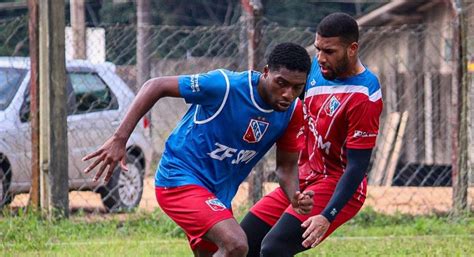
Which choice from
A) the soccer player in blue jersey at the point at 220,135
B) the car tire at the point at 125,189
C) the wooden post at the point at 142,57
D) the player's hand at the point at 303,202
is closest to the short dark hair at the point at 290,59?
the soccer player in blue jersey at the point at 220,135

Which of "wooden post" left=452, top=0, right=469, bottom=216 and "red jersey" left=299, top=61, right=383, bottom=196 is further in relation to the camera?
"wooden post" left=452, top=0, right=469, bottom=216

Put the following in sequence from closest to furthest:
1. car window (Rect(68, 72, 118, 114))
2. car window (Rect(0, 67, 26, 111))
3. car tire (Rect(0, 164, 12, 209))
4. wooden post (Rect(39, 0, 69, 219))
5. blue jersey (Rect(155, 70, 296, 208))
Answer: blue jersey (Rect(155, 70, 296, 208))
wooden post (Rect(39, 0, 69, 219))
car tire (Rect(0, 164, 12, 209))
car window (Rect(0, 67, 26, 111))
car window (Rect(68, 72, 118, 114))

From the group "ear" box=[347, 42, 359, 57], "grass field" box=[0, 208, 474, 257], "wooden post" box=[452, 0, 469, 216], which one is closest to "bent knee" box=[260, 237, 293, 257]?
"ear" box=[347, 42, 359, 57]

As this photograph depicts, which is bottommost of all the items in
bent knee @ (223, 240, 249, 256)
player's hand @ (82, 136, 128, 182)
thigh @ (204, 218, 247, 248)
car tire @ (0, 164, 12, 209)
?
car tire @ (0, 164, 12, 209)

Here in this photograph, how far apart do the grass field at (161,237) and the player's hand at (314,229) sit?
259cm

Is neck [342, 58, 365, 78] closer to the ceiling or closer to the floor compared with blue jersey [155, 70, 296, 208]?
closer to the ceiling

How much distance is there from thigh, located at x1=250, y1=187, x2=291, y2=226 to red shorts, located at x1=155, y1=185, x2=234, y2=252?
0.47 m

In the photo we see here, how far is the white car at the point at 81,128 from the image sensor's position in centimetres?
1079

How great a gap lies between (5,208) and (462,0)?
4.82m

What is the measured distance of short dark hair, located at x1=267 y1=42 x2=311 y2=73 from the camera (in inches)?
235

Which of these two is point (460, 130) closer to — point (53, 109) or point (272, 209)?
point (53, 109)

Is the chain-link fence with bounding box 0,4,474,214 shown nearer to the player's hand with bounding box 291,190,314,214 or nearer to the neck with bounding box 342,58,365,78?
the neck with bounding box 342,58,365,78

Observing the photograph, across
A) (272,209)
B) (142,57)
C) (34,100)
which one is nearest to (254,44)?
(34,100)

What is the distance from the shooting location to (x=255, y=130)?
616 centimetres
